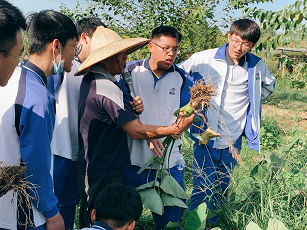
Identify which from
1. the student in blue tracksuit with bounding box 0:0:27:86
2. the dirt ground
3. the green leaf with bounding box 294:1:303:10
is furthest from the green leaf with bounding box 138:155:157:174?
the dirt ground

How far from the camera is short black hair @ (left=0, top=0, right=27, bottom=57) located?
4.73 feet

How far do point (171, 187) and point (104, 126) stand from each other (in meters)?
0.83

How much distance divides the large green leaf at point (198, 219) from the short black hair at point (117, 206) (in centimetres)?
47

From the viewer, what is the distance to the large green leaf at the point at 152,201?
96.3 inches

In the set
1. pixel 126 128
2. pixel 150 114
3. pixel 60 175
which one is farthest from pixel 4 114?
pixel 150 114

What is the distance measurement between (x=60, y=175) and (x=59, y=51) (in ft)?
3.65

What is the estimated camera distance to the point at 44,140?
1631mm

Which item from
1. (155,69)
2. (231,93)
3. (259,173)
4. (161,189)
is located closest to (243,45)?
(231,93)

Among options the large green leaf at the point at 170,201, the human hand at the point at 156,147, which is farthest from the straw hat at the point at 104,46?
the large green leaf at the point at 170,201

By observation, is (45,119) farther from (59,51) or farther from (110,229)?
(110,229)

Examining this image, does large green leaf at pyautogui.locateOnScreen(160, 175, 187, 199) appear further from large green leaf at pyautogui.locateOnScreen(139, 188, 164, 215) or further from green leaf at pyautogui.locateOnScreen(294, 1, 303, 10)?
green leaf at pyautogui.locateOnScreen(294, 1, 303, 10)

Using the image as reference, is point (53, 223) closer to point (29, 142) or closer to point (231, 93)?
point (29, 142)

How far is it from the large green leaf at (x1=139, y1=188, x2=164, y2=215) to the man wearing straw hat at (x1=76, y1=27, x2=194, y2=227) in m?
0.33

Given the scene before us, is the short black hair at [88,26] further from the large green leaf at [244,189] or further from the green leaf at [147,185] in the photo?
the large green leaf at [244,189]
